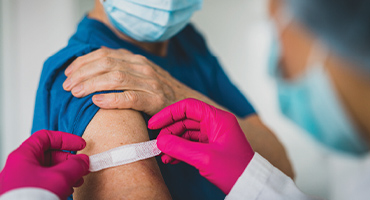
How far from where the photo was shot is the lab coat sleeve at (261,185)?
718 millimetres

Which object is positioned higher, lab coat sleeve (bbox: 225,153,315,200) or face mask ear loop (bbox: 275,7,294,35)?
lab coat sleeve (bbox: 225,153,315,200)

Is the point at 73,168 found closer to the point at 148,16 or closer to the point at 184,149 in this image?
the point at 184,149

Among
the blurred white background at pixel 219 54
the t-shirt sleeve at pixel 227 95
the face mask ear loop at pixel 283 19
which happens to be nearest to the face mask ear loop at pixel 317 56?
the face mask ear loop at pixel 283 19

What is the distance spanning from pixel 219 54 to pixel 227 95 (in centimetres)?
226

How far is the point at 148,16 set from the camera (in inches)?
40.3

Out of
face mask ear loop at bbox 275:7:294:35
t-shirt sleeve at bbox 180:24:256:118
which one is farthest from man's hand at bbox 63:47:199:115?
face mask ear loop at bbox 275:7:294:35

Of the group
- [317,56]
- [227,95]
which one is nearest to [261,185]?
[227,95]

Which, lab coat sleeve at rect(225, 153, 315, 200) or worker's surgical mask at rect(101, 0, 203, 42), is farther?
worker's surgical mask at rect(101, 0, 203, 42)

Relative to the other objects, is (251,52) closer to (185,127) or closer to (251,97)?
(251,97)

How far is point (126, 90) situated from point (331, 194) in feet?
10.1

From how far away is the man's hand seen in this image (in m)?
0.82

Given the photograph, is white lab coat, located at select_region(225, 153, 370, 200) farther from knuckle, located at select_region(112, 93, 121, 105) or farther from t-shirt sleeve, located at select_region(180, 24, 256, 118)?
t-shirt sleeve, located at select_region(180, 24, 256, 118)

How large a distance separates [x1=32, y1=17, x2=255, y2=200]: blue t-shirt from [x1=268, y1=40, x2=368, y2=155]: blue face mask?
1430 millimetres

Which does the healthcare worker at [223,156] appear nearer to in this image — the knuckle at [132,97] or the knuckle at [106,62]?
the knuckle at [132,97]
